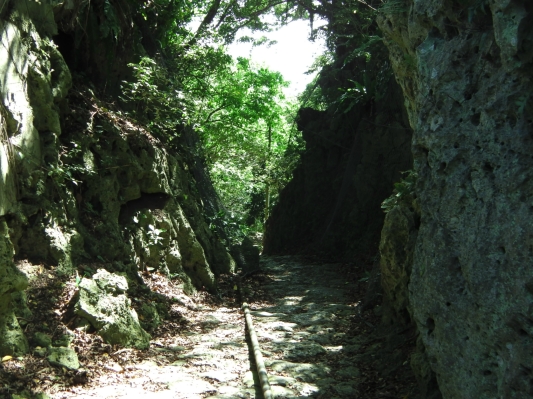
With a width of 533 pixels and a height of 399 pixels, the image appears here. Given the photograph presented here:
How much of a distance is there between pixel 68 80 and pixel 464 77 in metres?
6.19

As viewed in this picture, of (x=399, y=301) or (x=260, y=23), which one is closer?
(x=399, y=301)

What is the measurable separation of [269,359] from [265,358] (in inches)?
2.8

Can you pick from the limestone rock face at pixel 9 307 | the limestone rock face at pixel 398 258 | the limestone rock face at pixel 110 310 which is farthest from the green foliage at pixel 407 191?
the limestone rock face at pixel 9 307

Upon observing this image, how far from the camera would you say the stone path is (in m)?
5.48

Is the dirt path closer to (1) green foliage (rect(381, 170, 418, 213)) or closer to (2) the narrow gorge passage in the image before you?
(2) the narrow gorge passage

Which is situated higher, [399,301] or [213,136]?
[213,136]

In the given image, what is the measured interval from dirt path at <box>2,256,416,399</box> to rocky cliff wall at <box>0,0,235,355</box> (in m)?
1.00

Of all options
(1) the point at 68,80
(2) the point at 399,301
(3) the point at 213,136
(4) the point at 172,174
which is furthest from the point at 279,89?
(2) the point at 399,301

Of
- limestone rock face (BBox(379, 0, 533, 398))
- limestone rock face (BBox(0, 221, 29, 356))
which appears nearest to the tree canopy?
limestone rock face (BBox(0, 221, 29, 356))

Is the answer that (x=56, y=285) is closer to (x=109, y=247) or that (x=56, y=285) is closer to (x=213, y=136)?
(x=109, y=247)

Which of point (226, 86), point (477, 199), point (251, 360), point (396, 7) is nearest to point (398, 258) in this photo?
point (251, 360)

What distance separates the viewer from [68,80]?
27.0ft

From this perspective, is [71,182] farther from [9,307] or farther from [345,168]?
[345,168]

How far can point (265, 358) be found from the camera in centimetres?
662
